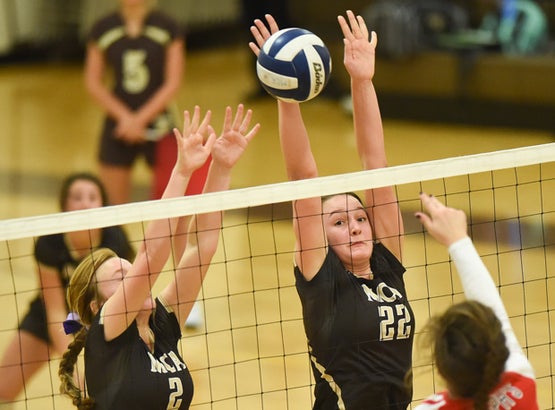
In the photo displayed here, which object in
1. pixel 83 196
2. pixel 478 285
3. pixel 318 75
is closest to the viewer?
pixel 478 285

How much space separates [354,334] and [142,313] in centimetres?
79

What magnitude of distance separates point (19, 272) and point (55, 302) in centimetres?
282

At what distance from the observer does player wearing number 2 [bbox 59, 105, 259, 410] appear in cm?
376

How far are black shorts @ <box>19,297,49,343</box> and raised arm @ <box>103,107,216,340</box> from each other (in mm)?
1725

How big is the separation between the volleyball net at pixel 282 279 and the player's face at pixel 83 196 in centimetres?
59

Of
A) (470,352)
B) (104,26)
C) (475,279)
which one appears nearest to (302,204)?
(475,279)

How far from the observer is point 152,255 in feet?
12.5

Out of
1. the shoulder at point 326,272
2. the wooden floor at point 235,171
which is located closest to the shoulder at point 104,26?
the wooden floor at point 235,171

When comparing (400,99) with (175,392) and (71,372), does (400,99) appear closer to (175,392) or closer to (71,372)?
(71,372)

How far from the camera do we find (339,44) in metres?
13.4

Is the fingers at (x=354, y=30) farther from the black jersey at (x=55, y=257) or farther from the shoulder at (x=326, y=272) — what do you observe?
the black jersey at (x=55, y=257)

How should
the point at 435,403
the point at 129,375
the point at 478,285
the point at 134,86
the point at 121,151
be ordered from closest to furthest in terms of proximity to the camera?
the point at 435,403
the point at 478,285
the point at 129,375
the point at 121,151
the point at 134,86

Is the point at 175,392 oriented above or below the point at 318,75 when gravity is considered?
below

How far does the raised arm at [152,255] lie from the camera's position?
3717mm
